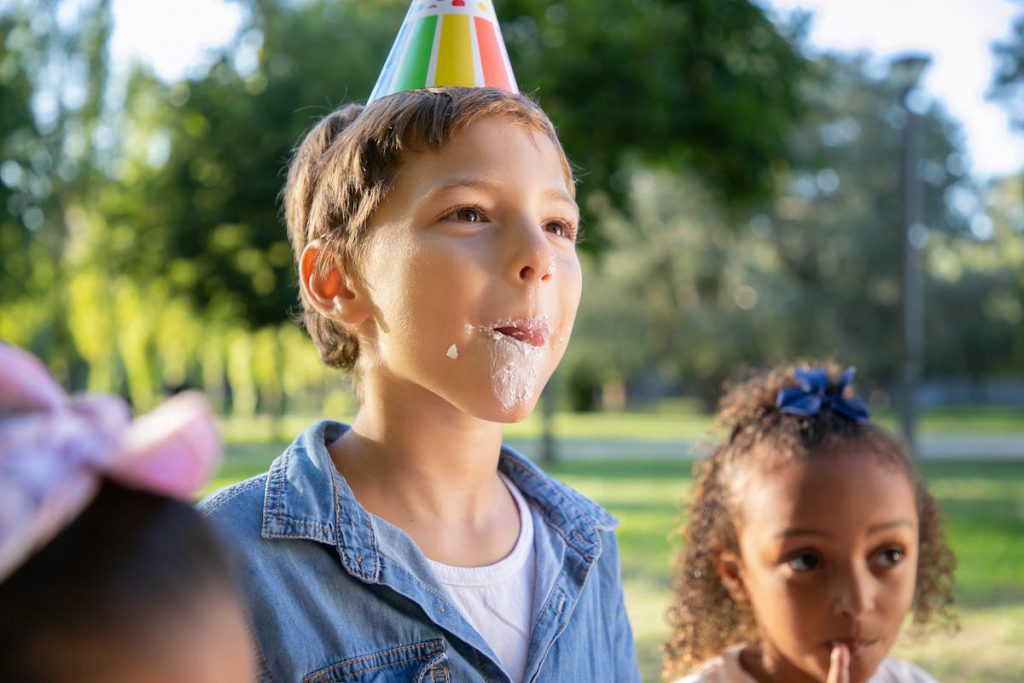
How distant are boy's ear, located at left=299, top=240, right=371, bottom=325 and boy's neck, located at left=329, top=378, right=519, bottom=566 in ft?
0.46

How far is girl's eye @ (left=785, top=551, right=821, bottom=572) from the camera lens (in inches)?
83.2

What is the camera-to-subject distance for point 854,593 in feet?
6.71

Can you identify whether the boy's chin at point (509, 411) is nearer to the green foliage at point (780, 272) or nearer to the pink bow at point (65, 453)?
the pink bow at point (65, 453)

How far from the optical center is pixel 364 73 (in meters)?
11.4

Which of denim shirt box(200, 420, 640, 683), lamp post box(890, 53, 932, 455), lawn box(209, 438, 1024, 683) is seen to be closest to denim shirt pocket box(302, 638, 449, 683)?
denim shirt box(200, 420, 640, 683)

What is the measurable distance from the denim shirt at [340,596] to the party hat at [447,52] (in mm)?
632

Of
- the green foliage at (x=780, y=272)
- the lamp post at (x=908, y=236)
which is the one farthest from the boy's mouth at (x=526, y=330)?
the green foliage at (x=780, y=272)

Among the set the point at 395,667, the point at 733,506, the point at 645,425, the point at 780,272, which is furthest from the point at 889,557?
the point at 780,272

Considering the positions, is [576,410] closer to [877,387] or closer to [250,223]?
[877,387]

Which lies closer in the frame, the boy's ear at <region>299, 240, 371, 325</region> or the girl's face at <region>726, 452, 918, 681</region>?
the boy's ear at <region>299, 240, 371, 325</region>

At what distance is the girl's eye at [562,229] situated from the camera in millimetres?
1684

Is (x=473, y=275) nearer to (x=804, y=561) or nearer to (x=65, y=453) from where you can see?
(x=65, y=453)

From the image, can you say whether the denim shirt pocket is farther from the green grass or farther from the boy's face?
the green grass

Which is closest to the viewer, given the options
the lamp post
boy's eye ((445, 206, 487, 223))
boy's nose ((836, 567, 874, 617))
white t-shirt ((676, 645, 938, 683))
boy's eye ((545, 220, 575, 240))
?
boy's eye ((445, 206, 487, 223))
